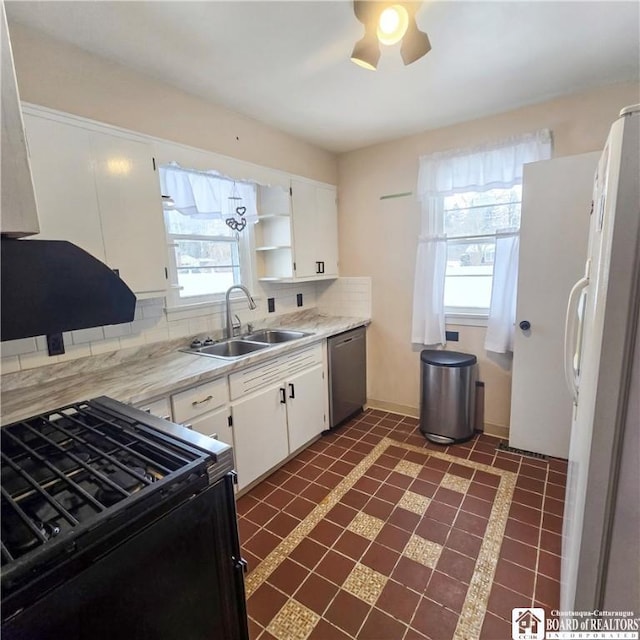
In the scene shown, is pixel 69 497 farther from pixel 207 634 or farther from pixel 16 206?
pixel 16 206

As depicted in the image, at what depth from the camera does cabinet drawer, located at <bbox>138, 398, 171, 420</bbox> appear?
1.61m

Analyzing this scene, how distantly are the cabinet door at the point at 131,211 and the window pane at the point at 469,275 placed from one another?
7.28 ft

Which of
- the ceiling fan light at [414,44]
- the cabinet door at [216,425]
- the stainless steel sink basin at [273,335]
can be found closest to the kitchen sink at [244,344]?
the stainless steel sink basin at [273,335]

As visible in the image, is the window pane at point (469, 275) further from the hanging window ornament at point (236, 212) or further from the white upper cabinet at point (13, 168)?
the white upper cabinet at point (13, 168)

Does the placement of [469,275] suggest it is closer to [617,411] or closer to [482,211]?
[482,211]

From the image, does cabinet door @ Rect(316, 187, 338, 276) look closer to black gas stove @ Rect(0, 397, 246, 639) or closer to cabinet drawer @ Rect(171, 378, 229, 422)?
cabinet drawer @ Rect(171, 378, 229, 422)

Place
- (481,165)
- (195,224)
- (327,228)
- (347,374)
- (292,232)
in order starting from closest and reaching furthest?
(195,224) < (481,165) < (292,232) < (347,374) < (327,228)

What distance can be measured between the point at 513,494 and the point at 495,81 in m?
2.54

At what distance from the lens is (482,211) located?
8.84 ft

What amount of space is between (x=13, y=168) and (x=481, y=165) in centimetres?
279

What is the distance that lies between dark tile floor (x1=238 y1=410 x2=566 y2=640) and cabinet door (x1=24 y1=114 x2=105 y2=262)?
68.6 inches

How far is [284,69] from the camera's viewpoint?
1.92 meters

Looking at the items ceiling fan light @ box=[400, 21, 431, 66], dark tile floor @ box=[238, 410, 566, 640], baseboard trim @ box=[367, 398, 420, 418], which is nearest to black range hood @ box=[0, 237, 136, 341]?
dark tile floor @ box=[238, 410, 566, 640]

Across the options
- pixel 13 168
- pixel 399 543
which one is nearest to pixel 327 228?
pixel 399 543
